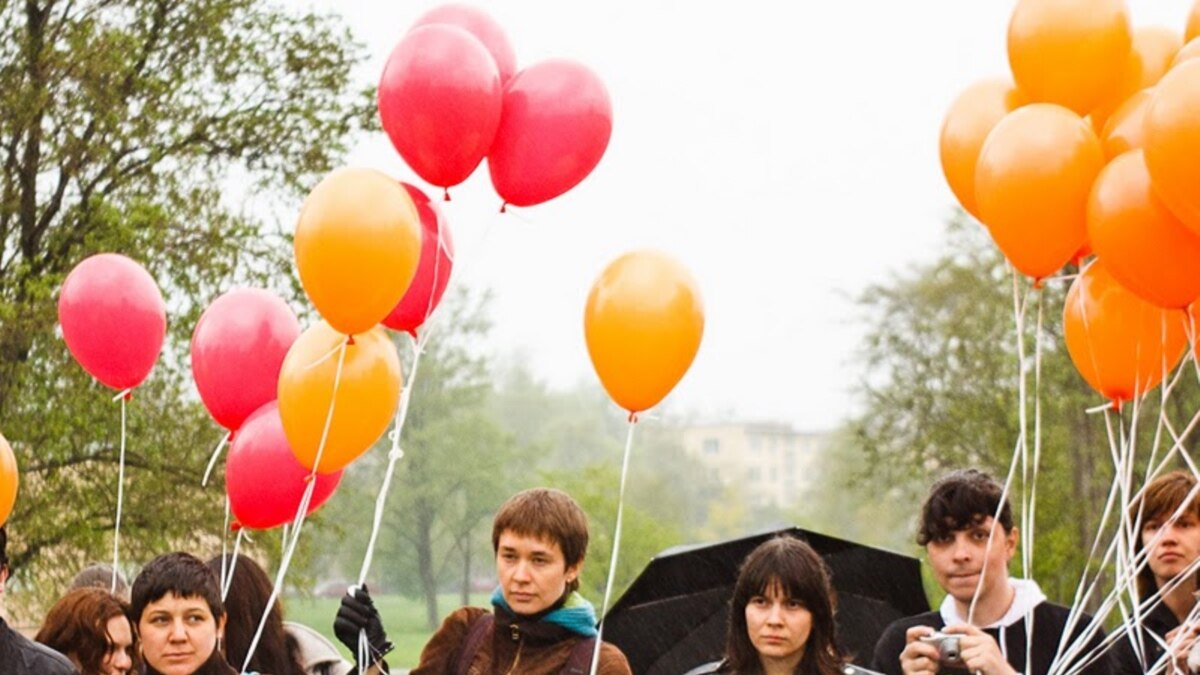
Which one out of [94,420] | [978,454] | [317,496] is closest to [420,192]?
[317,496]

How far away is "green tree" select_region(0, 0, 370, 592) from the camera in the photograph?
17.0 meters

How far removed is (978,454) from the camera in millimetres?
28406

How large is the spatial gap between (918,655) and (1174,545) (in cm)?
94

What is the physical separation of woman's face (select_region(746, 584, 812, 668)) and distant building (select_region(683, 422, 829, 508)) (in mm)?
114745

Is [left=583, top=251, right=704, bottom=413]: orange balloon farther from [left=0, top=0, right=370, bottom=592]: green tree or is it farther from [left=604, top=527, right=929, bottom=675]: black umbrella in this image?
[left=0, top=0, right=370, bottom=592]: green tree

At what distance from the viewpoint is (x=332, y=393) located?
5328 millimetres

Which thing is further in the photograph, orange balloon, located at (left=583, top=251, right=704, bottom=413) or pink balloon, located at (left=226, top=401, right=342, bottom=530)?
pink balloon, located at (left=226, top=401, right=342, bottom=530)

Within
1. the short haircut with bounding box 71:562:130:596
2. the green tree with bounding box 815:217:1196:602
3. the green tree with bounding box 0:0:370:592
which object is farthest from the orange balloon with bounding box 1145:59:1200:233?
the green tree with bounding box 815:217:1196:602

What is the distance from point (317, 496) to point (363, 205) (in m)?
1.28

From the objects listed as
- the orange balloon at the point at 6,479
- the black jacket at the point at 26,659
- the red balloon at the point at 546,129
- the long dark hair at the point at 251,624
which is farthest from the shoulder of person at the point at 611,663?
the orange balloon at the point at 6,479

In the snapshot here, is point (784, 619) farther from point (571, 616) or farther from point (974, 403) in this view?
point (974, 403)

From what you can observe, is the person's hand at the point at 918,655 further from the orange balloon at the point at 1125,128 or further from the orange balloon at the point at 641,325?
the orange balloon at the point at 1125,128

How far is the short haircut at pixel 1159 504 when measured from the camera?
5.23 metres

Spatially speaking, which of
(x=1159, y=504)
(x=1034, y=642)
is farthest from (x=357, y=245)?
(x=1159, y=504)
